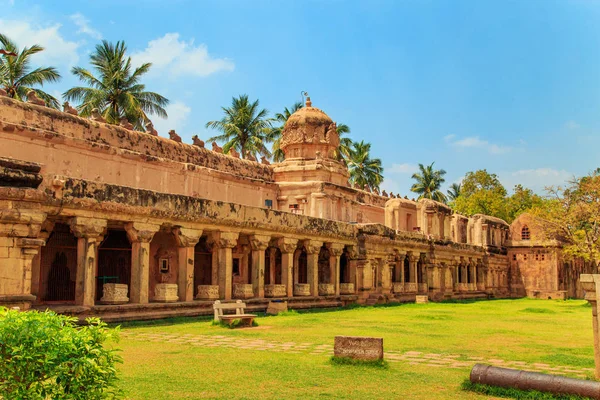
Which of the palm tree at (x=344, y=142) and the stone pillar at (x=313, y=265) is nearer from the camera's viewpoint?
the stone pillar at (x=313, y=265)

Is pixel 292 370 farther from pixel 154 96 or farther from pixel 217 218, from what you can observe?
pixel 154 96

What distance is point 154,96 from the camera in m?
40.4

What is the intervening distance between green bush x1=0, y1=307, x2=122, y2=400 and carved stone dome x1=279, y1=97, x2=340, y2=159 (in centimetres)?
2891

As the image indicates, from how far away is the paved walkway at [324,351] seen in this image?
11.0 meters

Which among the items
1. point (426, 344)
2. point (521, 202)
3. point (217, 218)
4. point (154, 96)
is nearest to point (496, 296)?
point (521, 202)

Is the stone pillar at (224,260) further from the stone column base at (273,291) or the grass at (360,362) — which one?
the grass at (360,362)

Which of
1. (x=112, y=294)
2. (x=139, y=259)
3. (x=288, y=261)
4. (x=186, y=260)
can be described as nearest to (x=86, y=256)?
(x=112, y=294)

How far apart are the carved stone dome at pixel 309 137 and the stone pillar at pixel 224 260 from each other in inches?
537

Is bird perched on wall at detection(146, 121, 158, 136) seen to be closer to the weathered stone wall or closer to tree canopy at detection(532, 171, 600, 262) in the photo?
the weathered stone wall

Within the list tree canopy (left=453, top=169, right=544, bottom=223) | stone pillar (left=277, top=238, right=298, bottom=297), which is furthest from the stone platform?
tree canopy (left=453, top=169, right=544, bottom=223)

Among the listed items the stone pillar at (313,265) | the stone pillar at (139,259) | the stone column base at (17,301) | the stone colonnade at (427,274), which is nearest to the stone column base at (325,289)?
the stone pillar at (313,265)

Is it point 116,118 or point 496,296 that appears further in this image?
point 496,296

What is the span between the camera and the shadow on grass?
8102 millimetres

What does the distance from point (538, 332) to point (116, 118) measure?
1145 inches
